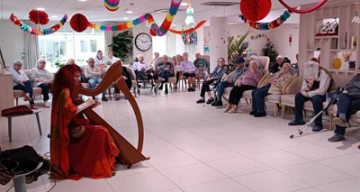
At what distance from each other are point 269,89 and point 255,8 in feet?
8.26

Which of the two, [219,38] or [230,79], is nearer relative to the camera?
[230,79]

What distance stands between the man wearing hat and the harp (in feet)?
13.0

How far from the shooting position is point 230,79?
26.6 ft

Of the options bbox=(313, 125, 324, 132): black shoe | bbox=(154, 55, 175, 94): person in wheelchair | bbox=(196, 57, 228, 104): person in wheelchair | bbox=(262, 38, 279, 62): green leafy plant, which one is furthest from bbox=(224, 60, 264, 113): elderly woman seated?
bbox=(262, 38, 279, 62): green leafy plant

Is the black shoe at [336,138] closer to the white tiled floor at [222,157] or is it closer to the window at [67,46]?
the white tiled floor at [222,157]

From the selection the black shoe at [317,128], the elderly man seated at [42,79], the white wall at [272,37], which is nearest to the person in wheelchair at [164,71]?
the elderly man seated at [42,79]

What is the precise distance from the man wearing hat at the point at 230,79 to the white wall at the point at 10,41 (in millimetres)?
9732

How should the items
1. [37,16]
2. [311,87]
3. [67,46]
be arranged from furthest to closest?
[67,46] < [37,16] < [311,87]

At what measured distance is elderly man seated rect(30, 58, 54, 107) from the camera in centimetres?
888

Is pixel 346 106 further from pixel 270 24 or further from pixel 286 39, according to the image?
pixel 286 39

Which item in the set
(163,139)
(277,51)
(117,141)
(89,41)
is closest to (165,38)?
(89,41)

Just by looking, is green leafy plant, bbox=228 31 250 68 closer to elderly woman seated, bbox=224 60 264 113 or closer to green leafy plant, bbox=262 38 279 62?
green leafy plant, bbox=262 38 279 62

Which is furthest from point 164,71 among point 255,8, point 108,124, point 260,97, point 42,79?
point 108,124

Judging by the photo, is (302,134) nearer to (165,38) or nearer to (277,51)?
(277,51)
